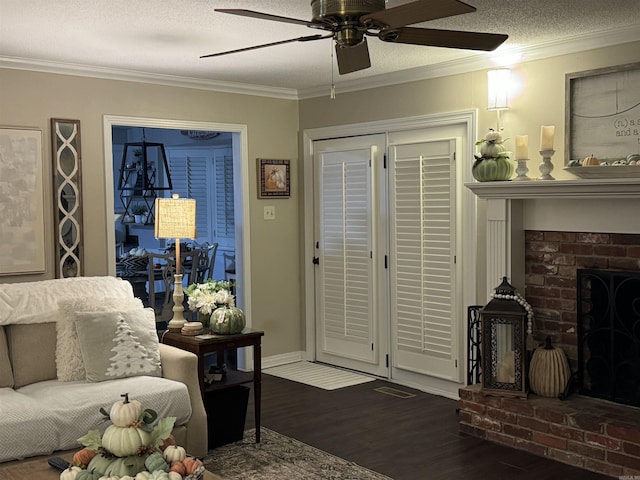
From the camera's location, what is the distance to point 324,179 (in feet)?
20.1

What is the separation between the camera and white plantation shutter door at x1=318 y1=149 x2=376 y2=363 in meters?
5.79

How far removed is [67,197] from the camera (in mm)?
4957

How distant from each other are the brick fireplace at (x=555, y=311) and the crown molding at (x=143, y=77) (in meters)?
2.27

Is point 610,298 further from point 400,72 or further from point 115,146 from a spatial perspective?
point 115,146

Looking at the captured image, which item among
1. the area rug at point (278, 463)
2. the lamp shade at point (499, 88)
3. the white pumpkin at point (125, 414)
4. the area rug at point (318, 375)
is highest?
the lamp shade at point (499, 88)

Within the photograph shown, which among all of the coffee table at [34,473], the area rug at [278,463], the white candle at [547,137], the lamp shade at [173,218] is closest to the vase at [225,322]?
the lamp shade at [173,218]

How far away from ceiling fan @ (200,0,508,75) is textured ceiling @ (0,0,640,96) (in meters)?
0.78

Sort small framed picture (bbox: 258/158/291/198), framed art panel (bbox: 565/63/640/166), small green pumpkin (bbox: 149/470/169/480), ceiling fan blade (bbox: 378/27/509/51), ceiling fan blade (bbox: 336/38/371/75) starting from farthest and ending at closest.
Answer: small framed picture (bbox: 258/158/291/198), framed art panel (bbox: 565/63/640/166), ceiling fan blade (bbox: 336/38/371/75), ceiling fan blade (bbox: 378/27/509/51), small green pumpkin (bbox: 149/470/169/480)

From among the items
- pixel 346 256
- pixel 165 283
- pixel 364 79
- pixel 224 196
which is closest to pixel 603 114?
pixel 364 79

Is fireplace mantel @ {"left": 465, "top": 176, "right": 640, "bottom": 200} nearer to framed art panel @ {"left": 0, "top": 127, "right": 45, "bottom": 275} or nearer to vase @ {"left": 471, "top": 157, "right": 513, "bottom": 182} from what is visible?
vase @ {"left": 471, "top": 157, "right": 513, "bottom": 182}

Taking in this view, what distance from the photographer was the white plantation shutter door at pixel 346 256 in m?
5.79

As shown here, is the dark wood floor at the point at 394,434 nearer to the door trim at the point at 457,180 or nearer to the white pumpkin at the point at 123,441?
the door trim at the point at 457,180

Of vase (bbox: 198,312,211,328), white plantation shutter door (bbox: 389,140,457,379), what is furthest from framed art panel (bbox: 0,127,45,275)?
white plantation shutter door (bbox: 389,140,457,379)

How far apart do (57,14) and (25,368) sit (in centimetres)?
184
